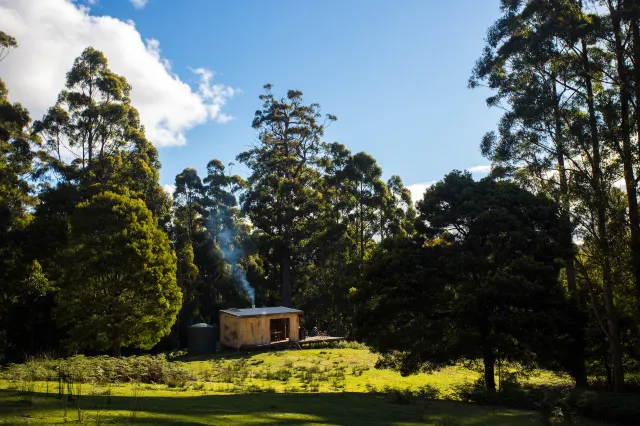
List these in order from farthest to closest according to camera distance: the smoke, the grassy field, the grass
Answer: the smoke
the grassy field
the grass

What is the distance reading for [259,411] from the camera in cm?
944

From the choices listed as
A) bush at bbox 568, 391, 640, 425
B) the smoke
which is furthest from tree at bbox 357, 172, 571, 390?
the smoke

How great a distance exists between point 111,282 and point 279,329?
599 inches

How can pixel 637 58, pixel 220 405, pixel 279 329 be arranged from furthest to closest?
1. pixel 279 329
2. pixel 637 58
3. pixel 220 405

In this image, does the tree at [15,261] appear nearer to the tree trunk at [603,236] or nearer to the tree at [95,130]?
the tree at [95,130]

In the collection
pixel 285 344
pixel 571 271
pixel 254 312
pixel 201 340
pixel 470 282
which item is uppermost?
pixel 571 271

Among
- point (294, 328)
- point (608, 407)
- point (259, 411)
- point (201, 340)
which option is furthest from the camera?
point (294, 328)

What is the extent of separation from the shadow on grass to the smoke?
118 ft

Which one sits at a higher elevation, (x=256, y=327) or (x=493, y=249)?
(x=493, y=249)

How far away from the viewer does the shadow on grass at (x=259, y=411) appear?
729cm

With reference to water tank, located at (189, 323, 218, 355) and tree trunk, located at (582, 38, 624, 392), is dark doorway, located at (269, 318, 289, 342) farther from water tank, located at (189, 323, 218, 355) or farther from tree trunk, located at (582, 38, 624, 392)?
tree trunk, located at (582, 38, 624, 392)

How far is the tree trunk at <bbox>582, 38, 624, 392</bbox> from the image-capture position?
1612 cm

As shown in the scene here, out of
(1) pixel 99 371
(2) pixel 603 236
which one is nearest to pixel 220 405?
(1) pixel 99 371

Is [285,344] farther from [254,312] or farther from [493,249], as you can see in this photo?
[493,249]
